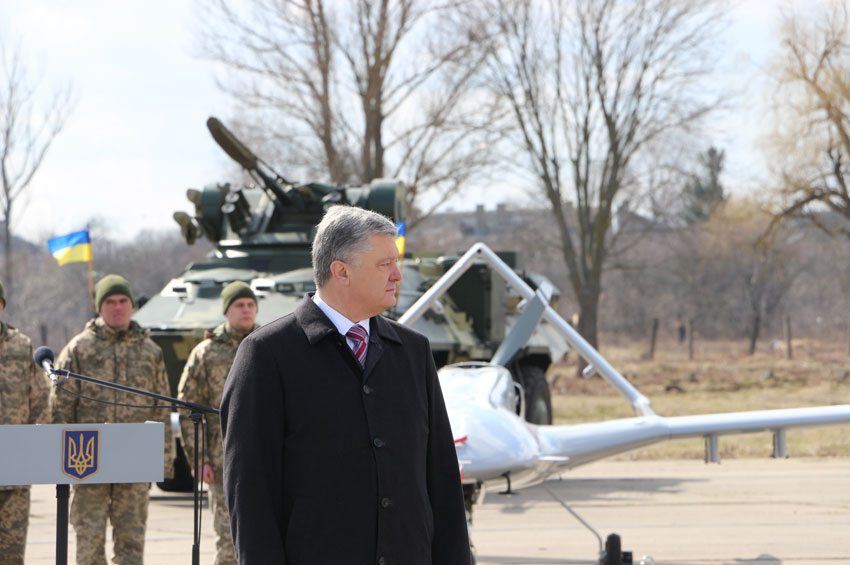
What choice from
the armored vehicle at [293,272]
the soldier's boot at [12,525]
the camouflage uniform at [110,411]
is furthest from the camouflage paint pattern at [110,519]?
the armored vehicle at [293,272]

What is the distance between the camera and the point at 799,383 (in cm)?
2602

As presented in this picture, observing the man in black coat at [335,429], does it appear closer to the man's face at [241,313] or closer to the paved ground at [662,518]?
the man's face at [241,313]

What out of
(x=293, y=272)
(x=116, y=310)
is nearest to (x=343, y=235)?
(x=116, y=310)

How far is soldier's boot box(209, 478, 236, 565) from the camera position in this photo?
22.3ft

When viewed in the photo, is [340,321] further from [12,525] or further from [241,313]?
[241,313]

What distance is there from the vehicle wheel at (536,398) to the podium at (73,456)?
8.77 metres

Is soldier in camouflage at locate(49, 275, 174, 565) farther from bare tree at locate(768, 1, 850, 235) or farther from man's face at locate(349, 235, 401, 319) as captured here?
bare tree at locate(768, 1, 850, 235)

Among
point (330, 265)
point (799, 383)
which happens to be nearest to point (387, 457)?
point (330, 265)

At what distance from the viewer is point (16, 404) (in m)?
6.68

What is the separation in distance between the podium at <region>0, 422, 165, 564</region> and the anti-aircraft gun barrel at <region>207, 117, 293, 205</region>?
8595mm

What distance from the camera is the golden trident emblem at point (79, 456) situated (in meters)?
4.15

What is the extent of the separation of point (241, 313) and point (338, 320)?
13.6 feet

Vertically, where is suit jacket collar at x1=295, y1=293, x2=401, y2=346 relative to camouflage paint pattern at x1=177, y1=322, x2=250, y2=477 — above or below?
above

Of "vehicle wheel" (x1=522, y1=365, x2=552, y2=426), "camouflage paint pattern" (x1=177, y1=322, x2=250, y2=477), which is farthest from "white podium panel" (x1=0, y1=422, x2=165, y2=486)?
"vehicle wheel" (x1=522, y1=365, x2=552, y2=426)
